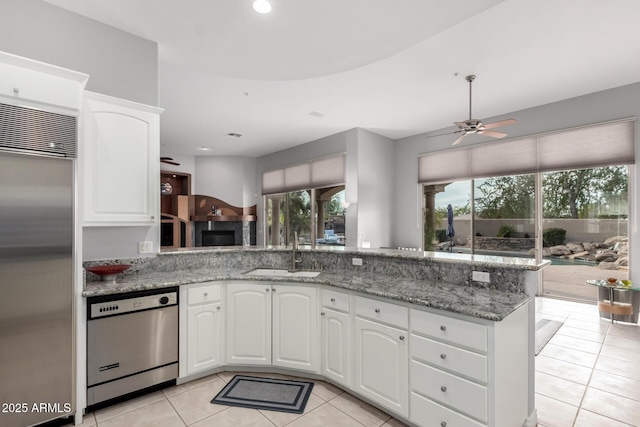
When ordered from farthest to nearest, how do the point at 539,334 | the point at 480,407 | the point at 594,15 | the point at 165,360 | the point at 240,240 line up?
the point at 240,240 < the point at 539,334 < the point at 594,15 < the point at 165,360 < the point at 480,407

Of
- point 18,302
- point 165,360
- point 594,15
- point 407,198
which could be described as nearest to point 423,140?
point 407,198

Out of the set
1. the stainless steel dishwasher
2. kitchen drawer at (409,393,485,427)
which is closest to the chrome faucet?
the stainless steel dishwasher

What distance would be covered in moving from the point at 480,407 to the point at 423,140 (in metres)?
5.31

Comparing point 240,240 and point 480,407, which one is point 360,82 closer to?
point 480,407

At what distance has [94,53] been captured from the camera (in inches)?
101

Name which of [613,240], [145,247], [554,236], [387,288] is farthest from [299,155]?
[613,240]

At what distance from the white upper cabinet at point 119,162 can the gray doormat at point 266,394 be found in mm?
1586

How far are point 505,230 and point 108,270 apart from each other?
577 centimetres

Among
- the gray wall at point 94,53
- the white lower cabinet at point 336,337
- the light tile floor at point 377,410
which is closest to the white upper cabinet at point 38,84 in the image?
the gray wall at point 94,53

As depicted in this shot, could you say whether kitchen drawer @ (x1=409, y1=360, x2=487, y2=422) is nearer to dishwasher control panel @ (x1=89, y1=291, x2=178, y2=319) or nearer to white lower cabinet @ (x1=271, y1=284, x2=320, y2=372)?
white lower cabinet @ (x1=271, y1=284, x2=320, y2=372)

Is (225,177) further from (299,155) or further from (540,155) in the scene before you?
(540,155)

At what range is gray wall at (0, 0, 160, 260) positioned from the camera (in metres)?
2.25

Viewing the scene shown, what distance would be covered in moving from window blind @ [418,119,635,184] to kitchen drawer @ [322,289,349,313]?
4.19 metres

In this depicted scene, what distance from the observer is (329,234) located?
21.6 feet
